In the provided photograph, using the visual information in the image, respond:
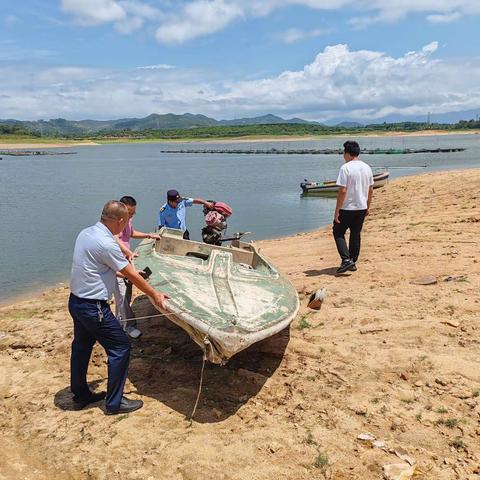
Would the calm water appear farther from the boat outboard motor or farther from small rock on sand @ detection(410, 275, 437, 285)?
small rock on sand @ detection(410, 275, 437, 285)

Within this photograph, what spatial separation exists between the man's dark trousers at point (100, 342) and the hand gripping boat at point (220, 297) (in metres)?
0.65

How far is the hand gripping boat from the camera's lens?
4.79 m

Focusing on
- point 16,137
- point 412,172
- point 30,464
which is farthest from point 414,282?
point 16,137

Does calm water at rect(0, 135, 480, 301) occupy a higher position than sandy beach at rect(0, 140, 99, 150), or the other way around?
sandy beach at rect(0, 140, 99, 150)

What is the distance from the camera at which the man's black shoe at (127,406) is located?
16.0 ft

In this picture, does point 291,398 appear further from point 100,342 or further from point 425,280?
point 425,280

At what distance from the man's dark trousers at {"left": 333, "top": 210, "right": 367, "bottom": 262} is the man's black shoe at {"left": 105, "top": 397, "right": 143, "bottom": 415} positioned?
4677mm

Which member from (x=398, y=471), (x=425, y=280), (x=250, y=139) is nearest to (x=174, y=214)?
(x=425, y=280)

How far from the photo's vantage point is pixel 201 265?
705 centimetres

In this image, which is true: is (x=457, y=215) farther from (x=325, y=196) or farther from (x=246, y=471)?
(x=325, y=196)

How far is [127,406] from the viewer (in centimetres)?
491

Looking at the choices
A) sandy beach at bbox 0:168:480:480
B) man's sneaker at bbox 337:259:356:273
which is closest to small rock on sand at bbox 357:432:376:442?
sandy beach at bbox 0:168:480:480

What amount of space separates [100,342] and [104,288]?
543mm

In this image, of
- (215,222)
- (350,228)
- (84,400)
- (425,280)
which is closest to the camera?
(84,400)
